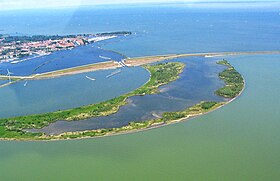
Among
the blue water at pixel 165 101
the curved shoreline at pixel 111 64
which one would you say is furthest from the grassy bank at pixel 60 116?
the curved shoreline at pixel 111 64

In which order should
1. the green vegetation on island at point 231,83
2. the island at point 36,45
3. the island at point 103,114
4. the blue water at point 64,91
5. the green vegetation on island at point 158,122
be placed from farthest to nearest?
the island at point 36,45 → the green vegetation on island at point 231,83 → the blue water at point 64,91 → the island at point 103,114 → the green vegetation on island at point 158,122

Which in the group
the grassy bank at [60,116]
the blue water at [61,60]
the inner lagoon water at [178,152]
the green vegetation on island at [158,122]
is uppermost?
the blue water at [61,60]

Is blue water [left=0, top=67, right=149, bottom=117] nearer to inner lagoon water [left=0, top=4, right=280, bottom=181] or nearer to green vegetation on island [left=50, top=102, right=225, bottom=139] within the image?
green vegetation on island [left=50, top=102, right=225, bottom=139]

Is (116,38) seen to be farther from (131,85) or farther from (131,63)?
(131,85)

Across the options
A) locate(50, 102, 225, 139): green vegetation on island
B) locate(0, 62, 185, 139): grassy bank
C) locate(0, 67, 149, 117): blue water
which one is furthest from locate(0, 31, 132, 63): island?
locate(50, 102, 225, 139): green vegetation on island

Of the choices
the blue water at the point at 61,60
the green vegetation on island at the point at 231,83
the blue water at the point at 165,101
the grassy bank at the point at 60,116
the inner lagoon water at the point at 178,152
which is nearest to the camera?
the inner lagoon water at the point at 178,152

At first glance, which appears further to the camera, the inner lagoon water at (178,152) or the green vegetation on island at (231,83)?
the green vegetation on island at (231,83)

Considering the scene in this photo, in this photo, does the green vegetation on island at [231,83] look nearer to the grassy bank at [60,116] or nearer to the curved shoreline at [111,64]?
the grassy bank at [60,116]
